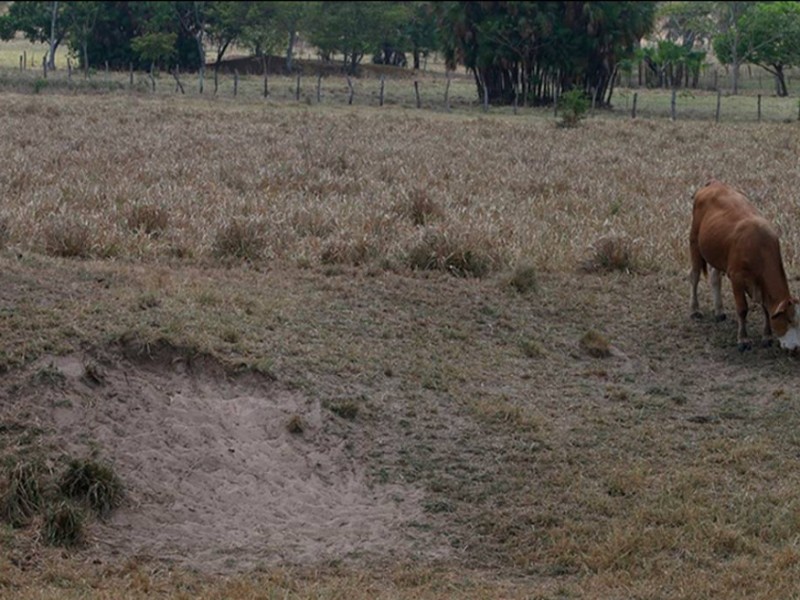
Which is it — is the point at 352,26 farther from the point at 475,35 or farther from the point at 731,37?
the point at 731,37

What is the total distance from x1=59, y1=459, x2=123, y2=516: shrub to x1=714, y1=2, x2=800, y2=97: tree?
41.4 metres

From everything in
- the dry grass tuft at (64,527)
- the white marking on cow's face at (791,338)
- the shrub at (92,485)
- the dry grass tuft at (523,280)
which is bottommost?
the dry grass tuft at (64,527)

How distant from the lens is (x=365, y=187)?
18.5 meters

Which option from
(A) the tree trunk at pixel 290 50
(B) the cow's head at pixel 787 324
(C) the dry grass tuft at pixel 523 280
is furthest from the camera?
(A) the tree trunk at pixel 290 50

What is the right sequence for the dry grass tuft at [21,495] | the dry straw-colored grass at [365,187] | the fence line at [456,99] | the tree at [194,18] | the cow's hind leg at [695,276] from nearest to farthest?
the dry grass tuft at [21,495]
the cow's hind leg at [695,276]
the dry straw-colored grass at [365,187]
the fence line at [456,99]
the tree at [194,18]

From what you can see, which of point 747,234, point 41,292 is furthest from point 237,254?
point 747,234

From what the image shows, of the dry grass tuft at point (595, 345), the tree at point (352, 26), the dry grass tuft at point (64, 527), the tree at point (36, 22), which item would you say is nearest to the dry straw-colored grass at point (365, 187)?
the dry grass tuft at point (595, 345)

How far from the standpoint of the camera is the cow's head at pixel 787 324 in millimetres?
10188

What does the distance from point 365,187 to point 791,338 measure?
931 cm

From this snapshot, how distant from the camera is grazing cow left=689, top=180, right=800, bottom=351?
1027 cm

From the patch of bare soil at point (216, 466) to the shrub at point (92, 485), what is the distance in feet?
0.35

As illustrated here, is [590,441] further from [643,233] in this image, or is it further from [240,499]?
[643,233]

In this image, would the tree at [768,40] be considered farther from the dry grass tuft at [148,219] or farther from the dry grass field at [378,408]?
the dry grass tuft at [148,219]

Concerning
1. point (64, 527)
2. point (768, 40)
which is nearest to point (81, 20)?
point (768, 40)
